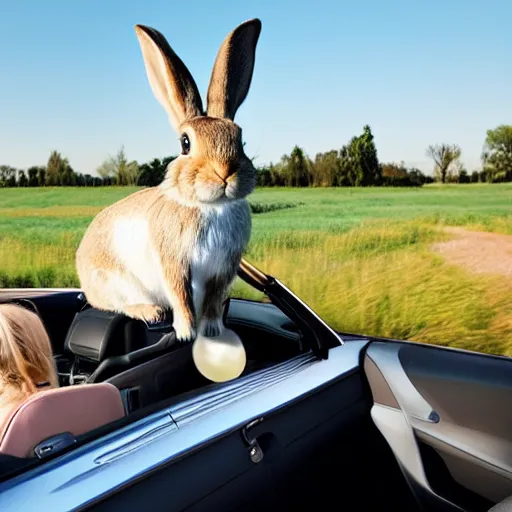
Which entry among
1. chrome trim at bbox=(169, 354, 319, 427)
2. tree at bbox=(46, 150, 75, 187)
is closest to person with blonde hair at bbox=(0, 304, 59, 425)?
chrome trim at bbox=(169, 354, 319, 427)

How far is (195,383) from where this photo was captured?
6.09 ft

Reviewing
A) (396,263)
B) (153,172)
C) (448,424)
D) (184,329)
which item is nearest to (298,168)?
(396,263)

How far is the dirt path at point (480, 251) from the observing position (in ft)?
19.8

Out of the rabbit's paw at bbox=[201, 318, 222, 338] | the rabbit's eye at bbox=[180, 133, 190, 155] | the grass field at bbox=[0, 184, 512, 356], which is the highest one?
the rabbit's eye at bbox=[180, 133, 190, 155]

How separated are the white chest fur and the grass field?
3.68 m

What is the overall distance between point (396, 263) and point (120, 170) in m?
4.45

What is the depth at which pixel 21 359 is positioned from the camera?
1.48 meters

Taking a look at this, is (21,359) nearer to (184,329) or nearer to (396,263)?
(184,329)

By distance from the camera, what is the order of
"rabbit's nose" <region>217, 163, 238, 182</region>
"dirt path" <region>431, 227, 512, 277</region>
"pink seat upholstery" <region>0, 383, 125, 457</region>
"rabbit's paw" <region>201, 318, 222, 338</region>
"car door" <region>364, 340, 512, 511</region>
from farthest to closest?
"dirt path" <region>431, 227, 512, 277</region>, "car door" <region>364, 340, 512, 511</region>, "rabbit's paw" <region>201, 318, 222, 338</region>, "pink seat upholstery" <region>0, 383, 125, 457</region>, "rabbit's nose" <region>217, 163, 238, 182</region>

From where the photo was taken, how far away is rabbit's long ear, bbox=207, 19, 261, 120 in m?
1.31

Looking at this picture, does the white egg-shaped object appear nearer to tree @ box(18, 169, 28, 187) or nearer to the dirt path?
tree @ box(18, 169, 28, 187)

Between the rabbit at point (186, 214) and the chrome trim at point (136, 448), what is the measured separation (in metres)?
0.24

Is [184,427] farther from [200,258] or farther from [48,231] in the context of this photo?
[48,231]

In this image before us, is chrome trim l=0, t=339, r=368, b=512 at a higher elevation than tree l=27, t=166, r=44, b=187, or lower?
lower
